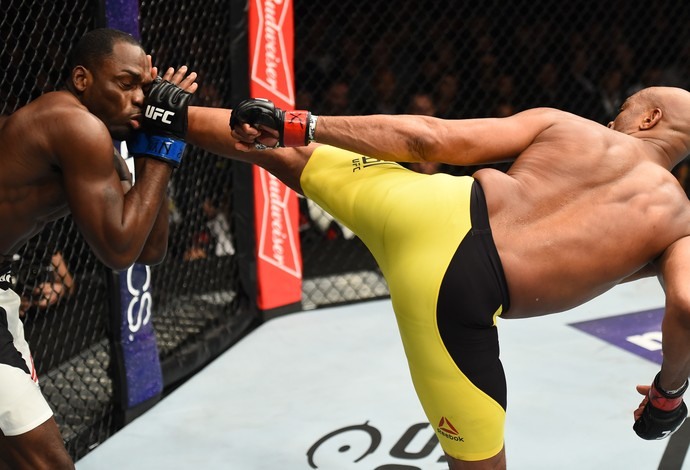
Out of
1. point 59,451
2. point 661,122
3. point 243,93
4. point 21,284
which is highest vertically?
point 661,122

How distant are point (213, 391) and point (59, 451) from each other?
4.37 ft

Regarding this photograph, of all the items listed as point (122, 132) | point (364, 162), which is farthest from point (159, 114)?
point (364, 162)

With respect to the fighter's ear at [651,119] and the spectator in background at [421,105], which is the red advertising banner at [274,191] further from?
the fighter's ear at [651,119]

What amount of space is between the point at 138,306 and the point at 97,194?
1297mm

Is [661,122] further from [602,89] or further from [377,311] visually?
[602,89]

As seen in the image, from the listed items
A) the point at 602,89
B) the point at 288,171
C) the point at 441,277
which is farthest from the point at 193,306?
the point at 602,89

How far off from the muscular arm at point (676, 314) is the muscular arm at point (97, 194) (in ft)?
3.52

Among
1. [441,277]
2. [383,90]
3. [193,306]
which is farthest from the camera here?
[383,90]

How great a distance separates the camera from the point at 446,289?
5.77 ft

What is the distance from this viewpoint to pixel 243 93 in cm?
362

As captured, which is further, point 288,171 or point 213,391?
point 213,391

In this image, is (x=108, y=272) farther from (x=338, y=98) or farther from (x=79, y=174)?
(x=338, y=98)

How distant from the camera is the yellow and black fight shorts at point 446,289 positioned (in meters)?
1.76

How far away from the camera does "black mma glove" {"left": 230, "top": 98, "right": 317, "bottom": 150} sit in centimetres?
188
